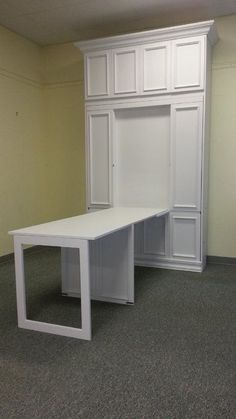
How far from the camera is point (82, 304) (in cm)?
247

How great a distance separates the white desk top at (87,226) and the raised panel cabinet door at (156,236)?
0.59 meters

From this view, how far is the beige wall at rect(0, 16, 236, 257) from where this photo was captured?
4191 mm

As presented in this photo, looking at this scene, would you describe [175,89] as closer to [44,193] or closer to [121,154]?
[121,154]

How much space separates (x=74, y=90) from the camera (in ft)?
16.1

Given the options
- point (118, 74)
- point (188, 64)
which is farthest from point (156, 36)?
point (118, 74)

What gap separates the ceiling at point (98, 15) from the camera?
12.3 ft

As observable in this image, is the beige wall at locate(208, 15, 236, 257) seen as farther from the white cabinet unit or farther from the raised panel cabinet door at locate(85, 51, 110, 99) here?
the raised panel cabinet door at locate(85, 51, 110, 99)

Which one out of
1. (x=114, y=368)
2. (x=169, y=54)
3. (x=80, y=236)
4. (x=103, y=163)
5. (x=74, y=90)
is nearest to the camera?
(x=114, y=368)

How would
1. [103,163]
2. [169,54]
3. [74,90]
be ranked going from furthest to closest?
[74,90] → [103,163] → [169,54]

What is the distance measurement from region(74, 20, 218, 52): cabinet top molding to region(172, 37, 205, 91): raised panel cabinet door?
7 cm

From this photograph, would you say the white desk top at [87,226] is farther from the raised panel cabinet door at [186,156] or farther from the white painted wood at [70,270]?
the raised panel cabinet door at [186,156]

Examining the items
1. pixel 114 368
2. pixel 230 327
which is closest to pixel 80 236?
pixel 114 368

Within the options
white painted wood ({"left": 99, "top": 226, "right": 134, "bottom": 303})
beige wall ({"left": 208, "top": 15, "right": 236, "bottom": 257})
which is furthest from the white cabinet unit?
white painted wood ({"left": 99, "top": 226, "right": 134, "bottom": 303})

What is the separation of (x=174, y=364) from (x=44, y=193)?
3.62 meters
